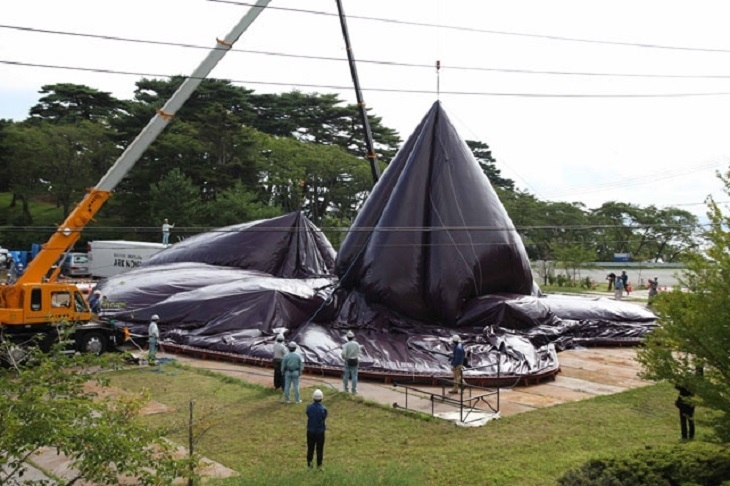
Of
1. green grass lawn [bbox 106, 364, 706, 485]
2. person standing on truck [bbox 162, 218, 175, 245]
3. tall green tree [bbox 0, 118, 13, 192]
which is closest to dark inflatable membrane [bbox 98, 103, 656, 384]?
person standing on truck [bbox 162, 218, 175, 245]

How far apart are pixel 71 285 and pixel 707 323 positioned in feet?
52.3

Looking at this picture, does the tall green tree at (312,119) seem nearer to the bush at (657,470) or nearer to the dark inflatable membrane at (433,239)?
the dark inflatable membrane at (433,239)

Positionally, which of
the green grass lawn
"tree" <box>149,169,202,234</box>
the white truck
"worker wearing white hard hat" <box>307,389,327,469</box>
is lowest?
the green grass lawn

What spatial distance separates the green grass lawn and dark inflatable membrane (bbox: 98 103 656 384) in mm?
3033

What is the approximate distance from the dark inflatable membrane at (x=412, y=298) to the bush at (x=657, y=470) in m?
7.85

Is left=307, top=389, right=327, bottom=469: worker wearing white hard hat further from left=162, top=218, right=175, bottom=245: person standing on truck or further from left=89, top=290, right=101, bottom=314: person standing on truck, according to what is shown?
left=89, top=290, right=101, bottom=314: person standing on truck

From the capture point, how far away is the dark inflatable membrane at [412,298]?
17.6 metres

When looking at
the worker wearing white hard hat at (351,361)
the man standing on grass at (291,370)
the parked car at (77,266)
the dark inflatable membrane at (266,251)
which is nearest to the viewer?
the man standing on grass at (291,370)

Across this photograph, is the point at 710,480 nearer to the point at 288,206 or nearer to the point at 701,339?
the point at 701,339

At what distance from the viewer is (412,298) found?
65.8 ft

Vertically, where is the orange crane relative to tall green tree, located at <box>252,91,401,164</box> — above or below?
below

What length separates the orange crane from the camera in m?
16.6

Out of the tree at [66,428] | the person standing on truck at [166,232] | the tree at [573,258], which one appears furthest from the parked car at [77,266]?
the tree at [66,428]

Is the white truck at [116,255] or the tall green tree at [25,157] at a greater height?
the tall green tree at [25,157]
